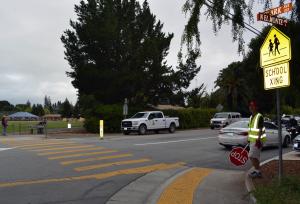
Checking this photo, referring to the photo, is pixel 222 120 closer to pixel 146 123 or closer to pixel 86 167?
pixel 146 123

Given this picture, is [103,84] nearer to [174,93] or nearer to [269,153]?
[174,93]

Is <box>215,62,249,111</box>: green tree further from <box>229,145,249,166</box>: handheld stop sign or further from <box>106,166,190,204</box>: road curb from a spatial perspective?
<box>229,145,249,166</box>: handheld stop sign

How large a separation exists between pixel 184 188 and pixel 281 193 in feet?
10.2

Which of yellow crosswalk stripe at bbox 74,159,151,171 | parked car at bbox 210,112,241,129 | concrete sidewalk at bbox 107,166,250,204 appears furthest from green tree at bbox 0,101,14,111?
concrete sidewalk at bbox 107,166,250,204

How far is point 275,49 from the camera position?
29.7ft

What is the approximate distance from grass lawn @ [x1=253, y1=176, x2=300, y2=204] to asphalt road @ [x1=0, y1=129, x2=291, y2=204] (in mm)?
3324

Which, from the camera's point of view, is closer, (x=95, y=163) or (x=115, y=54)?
(x=95, y=163)

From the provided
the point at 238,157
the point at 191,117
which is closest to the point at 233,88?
the point at 191,117

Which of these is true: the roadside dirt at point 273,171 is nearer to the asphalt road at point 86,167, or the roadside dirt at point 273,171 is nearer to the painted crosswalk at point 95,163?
the asphalt road at point 86,167

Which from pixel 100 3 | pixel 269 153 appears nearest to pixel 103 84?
pixel 100 3

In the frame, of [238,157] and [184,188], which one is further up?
[238,157]

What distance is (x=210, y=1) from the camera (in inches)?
330

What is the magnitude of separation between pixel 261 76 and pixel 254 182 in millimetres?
2543

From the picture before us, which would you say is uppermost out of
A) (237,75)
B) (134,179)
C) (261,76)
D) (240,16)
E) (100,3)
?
(100,3)
